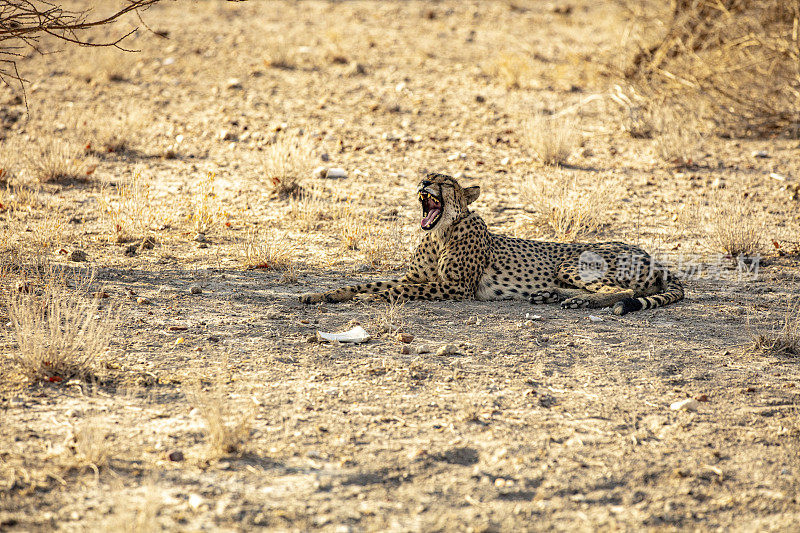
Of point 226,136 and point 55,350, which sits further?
point 226,136

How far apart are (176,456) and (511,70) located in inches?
413

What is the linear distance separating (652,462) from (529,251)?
9.20 feet

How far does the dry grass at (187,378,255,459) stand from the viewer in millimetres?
3758

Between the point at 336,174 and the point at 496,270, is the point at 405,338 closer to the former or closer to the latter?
the point at 496,270

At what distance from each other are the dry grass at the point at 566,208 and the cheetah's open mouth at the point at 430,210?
6.17 ft

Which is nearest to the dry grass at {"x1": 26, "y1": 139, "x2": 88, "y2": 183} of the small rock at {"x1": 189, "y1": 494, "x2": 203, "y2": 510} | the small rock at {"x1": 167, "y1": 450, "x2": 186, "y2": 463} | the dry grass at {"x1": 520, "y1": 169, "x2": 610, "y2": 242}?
the dry grass at {"x1": 520, "y1": 169, "x2": 610, "y2": 242}

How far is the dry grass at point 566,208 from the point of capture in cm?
769

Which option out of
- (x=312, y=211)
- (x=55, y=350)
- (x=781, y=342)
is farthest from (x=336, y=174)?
(x=781, y=342)

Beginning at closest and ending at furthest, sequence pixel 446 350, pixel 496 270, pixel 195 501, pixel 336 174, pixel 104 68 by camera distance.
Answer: pixel 195 501, pixel 446 350, pixel 496 270, pixel 336 174, pixel 104 68

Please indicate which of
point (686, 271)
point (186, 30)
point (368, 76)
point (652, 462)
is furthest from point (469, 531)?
point (186, 30)

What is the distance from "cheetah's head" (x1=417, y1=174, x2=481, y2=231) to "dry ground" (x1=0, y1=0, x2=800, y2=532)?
2.07 feet

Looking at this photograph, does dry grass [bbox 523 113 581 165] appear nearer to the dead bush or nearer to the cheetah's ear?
the dead bush

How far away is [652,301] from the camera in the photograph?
598 centimetres

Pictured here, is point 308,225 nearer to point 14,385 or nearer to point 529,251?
point 529,251
